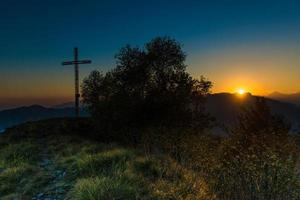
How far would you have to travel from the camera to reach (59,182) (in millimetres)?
10531

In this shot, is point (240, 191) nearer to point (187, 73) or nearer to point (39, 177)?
point (39, 177)

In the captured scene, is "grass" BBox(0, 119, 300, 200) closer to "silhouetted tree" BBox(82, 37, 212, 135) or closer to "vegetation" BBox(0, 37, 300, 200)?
"vegetation" BBox(0, 37, 300, 200)

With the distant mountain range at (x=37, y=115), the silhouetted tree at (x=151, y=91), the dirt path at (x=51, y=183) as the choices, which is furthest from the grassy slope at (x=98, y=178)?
the distant mountain range at (x=37, y=115)

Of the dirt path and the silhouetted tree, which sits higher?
the silhouetted tree

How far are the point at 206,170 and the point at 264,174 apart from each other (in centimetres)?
276

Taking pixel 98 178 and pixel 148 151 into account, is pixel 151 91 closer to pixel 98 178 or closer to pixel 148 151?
pixel 148 151

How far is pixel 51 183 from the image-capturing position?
1067cm

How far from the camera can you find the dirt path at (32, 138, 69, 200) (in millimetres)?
9547

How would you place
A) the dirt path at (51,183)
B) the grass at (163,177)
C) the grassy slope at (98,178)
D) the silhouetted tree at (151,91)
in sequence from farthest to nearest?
the silhouetted tree at (151,91) → the dirt path at (51,183) → the grassy slope at (98,178) → the grass at (163,177)

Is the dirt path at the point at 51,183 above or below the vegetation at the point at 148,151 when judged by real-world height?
below

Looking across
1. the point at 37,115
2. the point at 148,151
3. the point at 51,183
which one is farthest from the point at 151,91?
the point at 37,115

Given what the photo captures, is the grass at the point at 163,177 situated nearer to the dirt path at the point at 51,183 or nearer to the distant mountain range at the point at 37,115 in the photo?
the dirt path at the point at 51,183

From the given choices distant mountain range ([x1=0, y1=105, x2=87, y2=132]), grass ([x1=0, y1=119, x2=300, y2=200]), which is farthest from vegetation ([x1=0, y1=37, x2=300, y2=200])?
distant mountain range ([x1=0, y1=105, x2=87, y2=132])

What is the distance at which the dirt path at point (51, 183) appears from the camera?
9.55 m
